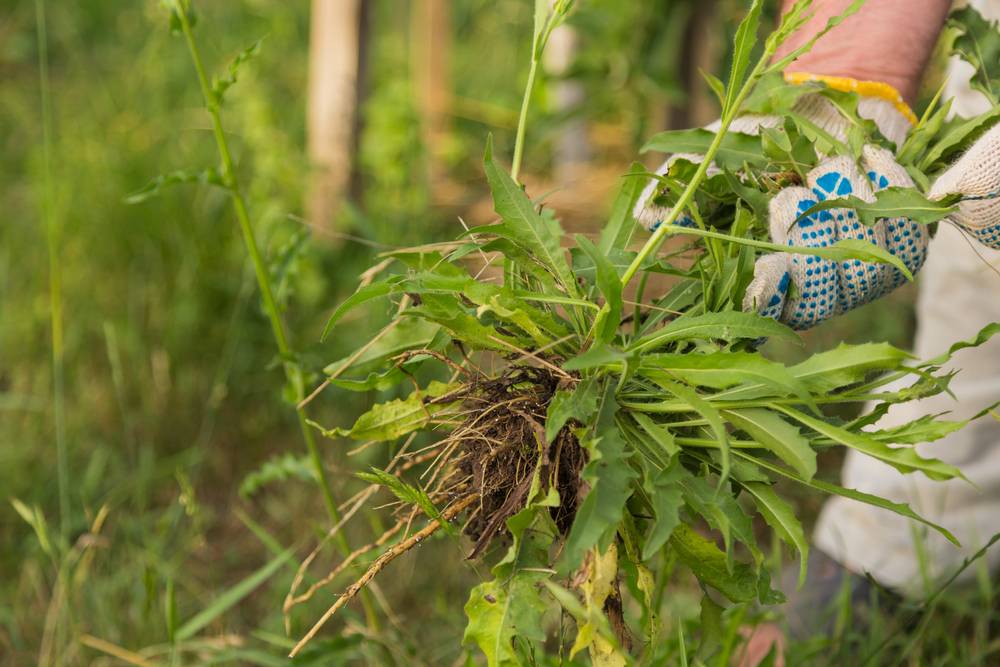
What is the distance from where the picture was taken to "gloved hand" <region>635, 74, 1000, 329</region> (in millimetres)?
867

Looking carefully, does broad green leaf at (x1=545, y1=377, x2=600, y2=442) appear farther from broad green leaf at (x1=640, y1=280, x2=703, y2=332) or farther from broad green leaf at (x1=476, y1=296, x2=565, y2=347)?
broad green leaf at (x1=640, y1=280, x2=703, y2=332)

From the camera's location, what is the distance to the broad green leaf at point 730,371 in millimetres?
671

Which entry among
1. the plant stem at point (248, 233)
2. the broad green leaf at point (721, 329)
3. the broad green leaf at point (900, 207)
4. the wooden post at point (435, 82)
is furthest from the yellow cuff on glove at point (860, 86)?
the wooden post at point (435, 82)

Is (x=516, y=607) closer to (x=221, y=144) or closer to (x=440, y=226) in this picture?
(x=221, y=144)

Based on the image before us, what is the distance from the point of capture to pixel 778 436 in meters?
0.73

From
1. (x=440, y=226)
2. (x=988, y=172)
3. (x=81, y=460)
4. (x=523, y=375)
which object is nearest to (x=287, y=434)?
(x=81, y=460)

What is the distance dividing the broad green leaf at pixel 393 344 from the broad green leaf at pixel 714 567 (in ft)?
1.29

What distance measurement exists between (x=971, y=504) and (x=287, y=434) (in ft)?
5.87

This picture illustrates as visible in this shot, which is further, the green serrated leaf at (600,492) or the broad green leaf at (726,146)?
the broad green leaf at (726,146)

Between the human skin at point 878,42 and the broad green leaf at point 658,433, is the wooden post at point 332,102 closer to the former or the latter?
the human skin at point 878,42

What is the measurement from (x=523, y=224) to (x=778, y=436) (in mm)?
362

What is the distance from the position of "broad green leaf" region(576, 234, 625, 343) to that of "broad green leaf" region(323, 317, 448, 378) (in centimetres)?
26

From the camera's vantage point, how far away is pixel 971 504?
5.06 ft

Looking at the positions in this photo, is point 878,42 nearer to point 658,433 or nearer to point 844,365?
point 844,365
